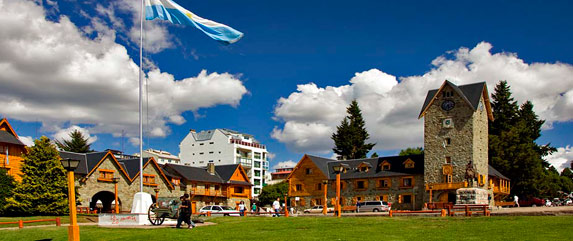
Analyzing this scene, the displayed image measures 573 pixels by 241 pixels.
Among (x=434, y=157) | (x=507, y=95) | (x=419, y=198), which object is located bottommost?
(x=419, y=198)

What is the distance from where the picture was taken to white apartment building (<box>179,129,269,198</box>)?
119 metres

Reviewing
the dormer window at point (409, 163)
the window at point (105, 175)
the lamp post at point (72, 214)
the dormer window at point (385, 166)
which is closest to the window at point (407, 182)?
the dormer window at point (409, 163)

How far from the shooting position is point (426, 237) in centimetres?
1920

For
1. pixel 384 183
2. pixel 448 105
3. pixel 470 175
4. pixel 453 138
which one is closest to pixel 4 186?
pixel 384 183

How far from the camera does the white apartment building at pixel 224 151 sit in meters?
119

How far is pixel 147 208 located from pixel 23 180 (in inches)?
925

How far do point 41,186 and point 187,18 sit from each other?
26.2m

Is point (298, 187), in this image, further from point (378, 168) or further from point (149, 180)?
point (149, 180)

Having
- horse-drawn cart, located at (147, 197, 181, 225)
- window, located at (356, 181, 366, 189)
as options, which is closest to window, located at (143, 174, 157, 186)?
window, located at (356, 181, 366, 189)

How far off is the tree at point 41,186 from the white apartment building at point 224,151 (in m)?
69.9

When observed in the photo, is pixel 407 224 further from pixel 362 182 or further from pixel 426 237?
pixel 362 182

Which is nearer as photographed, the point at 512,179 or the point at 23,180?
the point at 23,180

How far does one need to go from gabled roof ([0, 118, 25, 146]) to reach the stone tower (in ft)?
136

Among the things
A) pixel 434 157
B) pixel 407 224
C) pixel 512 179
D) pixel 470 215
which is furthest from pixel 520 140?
pixel 407 224
